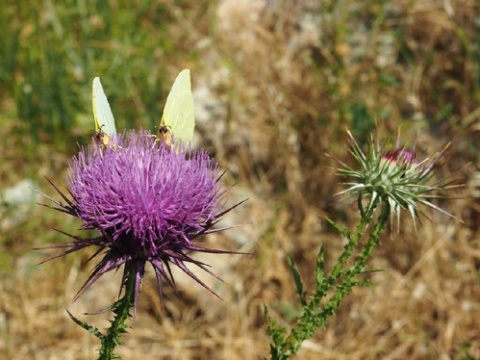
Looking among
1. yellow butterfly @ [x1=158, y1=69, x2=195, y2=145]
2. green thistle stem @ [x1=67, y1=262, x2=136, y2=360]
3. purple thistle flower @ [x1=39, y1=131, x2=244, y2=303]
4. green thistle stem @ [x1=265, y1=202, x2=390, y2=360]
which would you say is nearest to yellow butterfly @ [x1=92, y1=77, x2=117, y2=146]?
purple thistle flower @ [x1=39, y1=131, x2=244, y2=303]

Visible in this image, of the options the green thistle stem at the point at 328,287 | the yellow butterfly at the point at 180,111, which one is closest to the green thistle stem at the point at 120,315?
the green thistle stem at the point at 328,287

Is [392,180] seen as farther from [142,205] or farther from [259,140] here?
[259,140]

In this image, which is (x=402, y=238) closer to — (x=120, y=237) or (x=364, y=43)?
(x=364, y=43)

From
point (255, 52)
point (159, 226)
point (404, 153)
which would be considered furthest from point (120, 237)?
point (255, 52)

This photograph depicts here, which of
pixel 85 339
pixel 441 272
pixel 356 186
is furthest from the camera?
pixel 441 272

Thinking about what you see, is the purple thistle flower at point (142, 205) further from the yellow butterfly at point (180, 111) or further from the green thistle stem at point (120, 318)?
the yellow butterfly at point (180, 111)

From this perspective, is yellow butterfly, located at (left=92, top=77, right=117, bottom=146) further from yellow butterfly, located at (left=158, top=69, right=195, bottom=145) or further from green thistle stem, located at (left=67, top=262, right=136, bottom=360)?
green thistle stem, located at (left=67, top=262, right=136, bottom=360)
